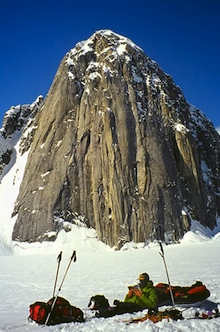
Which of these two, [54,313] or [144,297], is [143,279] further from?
[54,313]

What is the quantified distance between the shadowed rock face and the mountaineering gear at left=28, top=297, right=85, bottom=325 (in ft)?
106

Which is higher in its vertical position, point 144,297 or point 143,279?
point 143,279

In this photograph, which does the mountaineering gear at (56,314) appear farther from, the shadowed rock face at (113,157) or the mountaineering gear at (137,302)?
the shadowed rock face at (113,157)

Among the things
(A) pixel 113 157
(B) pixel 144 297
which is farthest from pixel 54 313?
(A) pixel 113 157

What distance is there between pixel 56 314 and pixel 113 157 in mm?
37528

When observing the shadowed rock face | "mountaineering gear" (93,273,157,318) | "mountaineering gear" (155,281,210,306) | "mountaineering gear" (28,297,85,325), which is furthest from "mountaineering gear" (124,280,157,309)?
the shadowed rock face

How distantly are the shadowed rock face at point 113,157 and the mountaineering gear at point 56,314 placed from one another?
106 ft

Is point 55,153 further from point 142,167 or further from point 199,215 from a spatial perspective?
point 199,215

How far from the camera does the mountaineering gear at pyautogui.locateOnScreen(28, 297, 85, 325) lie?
702 cm

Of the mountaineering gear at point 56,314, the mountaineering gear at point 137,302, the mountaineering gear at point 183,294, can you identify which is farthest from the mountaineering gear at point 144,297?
the mountaineering gear at point 56,314

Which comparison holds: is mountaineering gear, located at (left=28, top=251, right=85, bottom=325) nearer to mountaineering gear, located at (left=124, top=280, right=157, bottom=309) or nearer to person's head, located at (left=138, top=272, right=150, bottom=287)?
mountaineering gear, located at (left=124, top=280, right=157, bottom=309)

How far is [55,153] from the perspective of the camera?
4975 centimetres

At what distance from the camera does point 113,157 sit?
146 ft

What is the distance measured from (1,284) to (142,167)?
3267 cm
